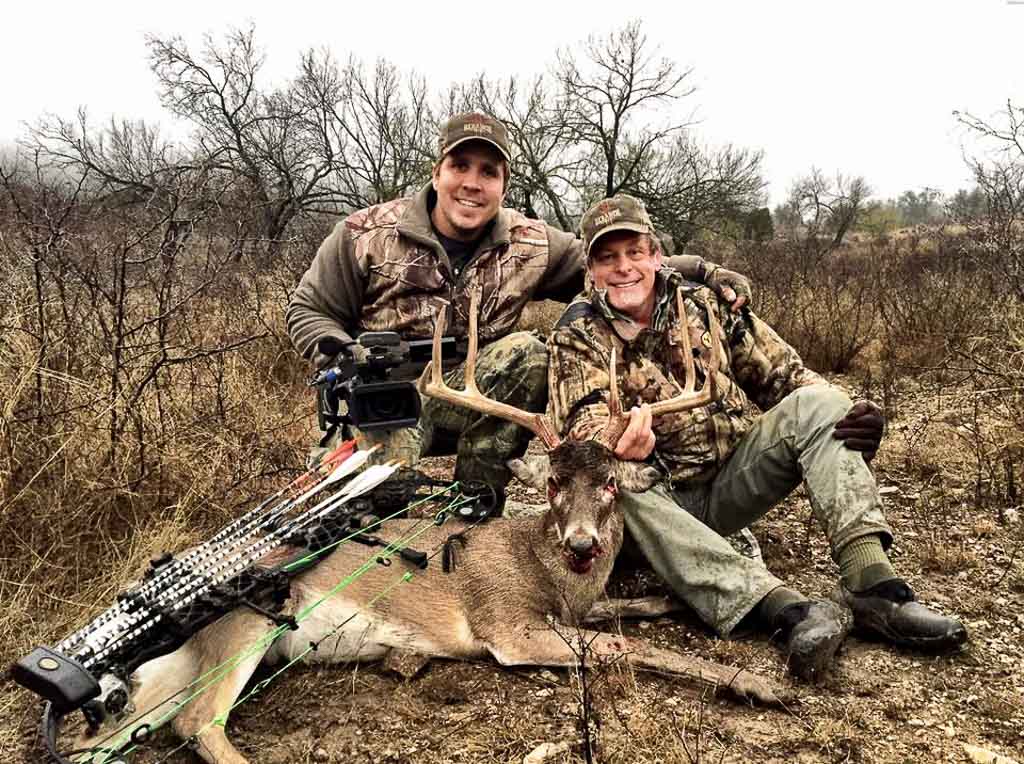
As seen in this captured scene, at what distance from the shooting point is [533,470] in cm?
373

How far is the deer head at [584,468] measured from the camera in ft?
11.3

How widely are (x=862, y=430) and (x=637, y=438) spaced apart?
94cm

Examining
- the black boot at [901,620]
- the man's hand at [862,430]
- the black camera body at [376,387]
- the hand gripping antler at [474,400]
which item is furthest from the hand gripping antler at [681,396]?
the black boot at [901,620]

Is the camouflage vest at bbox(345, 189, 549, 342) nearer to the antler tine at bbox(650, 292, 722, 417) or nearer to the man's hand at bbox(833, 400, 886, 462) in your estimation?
the antler tine at bbox(650, 292, 722, 417)

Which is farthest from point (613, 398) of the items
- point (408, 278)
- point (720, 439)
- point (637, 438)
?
point (408, 278)

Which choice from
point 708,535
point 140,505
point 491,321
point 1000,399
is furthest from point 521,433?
point 1000,399

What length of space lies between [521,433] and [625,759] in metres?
2.21

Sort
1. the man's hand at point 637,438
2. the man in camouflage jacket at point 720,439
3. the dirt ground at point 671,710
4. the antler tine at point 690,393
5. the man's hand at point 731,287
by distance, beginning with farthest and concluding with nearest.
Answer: the man's hand at point 731,287, the antler tine at point 690,393, the man's hand at point 637,438, the man in camouflage jacket at point 720,439, the dirt ground at point 671,710

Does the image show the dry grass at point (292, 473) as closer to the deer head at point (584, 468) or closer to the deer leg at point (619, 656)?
the deer leg at point (619, 656)

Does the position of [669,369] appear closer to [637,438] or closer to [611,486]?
[637,438]

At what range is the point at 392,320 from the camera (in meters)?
4.77

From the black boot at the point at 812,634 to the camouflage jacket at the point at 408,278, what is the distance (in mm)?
2316

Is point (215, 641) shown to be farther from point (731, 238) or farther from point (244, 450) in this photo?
point (731, 238)

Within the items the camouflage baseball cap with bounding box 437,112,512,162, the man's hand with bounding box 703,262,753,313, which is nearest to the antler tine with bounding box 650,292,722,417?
the man's hand with bounding box 703,262,753,313
